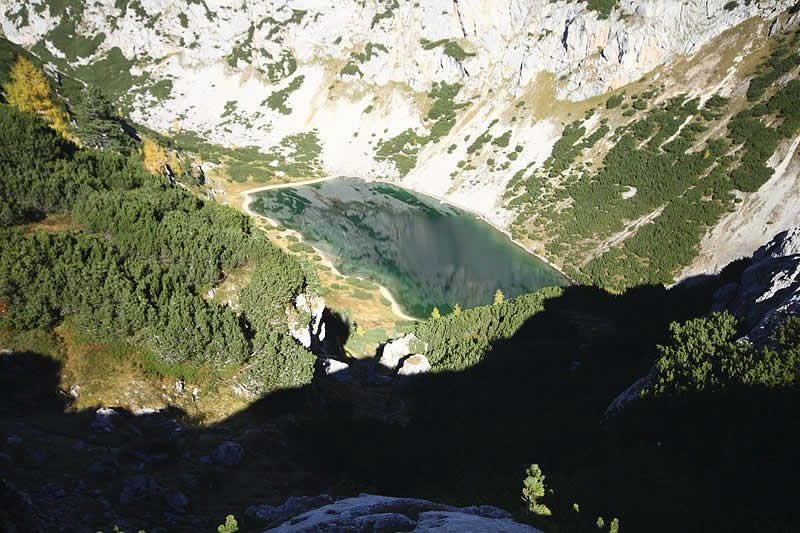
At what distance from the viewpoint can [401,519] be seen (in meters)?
10.7

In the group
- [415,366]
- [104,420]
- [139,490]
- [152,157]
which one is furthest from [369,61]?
[139,490]

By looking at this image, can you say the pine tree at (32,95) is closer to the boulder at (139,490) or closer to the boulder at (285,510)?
the boulder at (139,490)

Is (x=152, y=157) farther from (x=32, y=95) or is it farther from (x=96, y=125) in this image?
(x=32, y=95)

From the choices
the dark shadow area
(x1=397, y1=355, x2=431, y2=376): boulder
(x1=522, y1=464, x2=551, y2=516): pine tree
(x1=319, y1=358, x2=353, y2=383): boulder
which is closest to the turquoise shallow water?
(x1=397, y1=355, x2=431, y2=376): boulder

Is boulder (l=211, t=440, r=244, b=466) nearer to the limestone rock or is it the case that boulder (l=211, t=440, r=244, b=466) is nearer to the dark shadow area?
the dark shadow area

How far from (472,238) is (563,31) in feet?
223

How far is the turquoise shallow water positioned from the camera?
62.6 meters

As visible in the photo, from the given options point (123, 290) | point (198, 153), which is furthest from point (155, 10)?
point (123, 290)

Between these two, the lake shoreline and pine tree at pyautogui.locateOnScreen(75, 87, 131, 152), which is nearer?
pine tree at pyautogui.locateOnScreen(75, 87, 131, 152)

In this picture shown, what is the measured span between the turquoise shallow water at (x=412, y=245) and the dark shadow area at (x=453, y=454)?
30.3 m

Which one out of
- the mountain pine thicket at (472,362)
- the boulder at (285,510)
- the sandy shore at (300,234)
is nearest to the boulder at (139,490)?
the boulder at (285,510)

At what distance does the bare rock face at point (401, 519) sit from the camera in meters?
10.3

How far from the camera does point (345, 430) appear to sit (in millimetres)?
24250

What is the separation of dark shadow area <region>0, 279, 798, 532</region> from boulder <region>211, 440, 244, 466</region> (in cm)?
8
